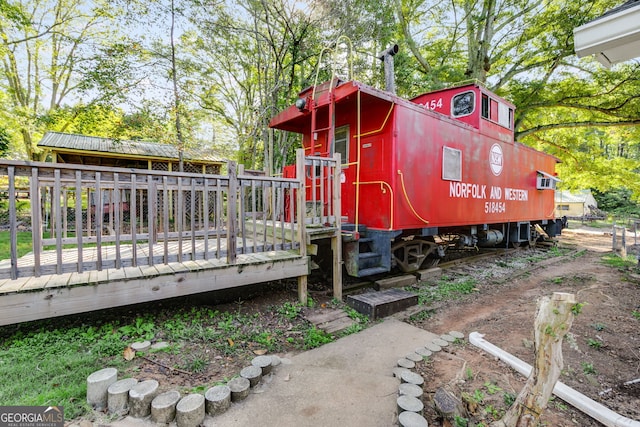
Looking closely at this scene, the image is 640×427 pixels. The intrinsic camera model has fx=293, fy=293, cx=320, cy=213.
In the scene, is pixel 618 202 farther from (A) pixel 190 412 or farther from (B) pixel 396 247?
(A) pixel 190 412

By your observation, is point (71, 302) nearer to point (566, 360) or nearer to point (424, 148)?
point (566, 360)

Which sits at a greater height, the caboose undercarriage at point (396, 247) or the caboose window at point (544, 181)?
the caboose window at point (544, 181)

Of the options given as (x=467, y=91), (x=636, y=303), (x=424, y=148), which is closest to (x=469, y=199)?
(x=424, y=148)

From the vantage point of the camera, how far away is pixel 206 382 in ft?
7.78

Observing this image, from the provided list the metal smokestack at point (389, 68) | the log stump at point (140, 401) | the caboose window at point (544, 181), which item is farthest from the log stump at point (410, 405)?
the caboose window at point (544, 181)

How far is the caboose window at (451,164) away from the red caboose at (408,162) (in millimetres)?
20

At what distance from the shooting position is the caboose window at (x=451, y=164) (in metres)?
5.61

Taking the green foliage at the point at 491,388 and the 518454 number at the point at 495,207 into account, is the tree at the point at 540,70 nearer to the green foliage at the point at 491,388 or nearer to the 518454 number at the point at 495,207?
the 518454 number at the point at 495,207

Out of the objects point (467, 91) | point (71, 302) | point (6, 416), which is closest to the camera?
point (6, 416)

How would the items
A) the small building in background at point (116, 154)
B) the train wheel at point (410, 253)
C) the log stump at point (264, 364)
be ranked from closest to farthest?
the log stump at point (264, 364), the train wheel at point (410, 253), the small building in background at point (116, 154)

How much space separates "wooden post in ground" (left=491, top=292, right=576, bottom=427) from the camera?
163cm

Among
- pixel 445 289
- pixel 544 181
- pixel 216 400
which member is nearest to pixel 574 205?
pixel 544 181

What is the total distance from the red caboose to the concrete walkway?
1.70 meters

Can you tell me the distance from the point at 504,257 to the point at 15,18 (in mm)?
17271
